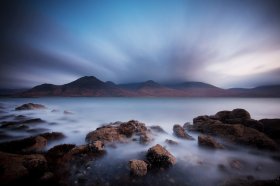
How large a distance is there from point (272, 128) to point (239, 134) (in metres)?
3.04

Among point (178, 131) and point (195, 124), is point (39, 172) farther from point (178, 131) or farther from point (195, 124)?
point (195, 124)

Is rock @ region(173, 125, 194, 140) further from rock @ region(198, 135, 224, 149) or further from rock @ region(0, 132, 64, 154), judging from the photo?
rock @ region(0, 132, 64, 154)

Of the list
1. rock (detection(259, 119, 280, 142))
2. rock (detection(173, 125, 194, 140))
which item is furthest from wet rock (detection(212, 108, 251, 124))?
rock (detection(173, 125, 194, 140))

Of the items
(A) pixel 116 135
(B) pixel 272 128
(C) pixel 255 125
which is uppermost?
(C) pixel 255 125

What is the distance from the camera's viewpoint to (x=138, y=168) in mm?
5844

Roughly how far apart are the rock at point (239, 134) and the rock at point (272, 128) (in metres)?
1.66

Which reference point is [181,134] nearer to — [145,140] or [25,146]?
[145,140]

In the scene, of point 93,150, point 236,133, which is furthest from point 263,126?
point 93,150

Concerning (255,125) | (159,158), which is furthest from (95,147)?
(255,125)

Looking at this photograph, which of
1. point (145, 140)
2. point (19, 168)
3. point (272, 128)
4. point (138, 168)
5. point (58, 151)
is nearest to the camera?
point (19, 168)

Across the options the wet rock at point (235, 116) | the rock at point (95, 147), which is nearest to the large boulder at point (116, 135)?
the rock at point (95, 147)

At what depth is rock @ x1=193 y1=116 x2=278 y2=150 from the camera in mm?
9055

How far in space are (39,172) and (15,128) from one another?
9356 millimetres

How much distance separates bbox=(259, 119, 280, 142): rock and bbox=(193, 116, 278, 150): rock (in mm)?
1664
